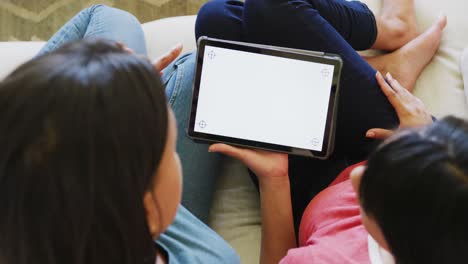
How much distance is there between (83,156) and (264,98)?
42 centimetres

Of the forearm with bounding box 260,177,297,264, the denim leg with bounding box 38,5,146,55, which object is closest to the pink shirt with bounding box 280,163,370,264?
the forearm with bounding box 260,177,297,264

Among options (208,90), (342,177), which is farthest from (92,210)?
(342,177)

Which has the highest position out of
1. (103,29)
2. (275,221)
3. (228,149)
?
(103,29)

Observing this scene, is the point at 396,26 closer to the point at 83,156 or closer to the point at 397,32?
the point at 397,32

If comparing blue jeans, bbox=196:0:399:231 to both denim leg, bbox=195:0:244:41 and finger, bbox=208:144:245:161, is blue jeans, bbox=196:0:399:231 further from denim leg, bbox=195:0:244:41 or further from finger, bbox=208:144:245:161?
finger, bbox=208:144:245:161

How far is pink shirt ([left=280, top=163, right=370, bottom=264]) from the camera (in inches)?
26.4

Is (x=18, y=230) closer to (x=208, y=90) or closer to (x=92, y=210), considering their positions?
(x=92, y=210)

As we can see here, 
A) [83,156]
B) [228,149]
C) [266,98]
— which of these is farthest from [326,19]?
[83,156]

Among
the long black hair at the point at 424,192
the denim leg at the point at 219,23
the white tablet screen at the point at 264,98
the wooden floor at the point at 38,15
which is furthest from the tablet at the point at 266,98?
the wooden floor at the point at 38,15

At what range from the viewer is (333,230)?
0.73m

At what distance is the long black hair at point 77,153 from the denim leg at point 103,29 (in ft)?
1.45

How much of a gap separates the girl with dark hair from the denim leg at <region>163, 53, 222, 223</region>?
12.5 inches

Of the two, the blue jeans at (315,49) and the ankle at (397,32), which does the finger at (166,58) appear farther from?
the ankle at (397,32)

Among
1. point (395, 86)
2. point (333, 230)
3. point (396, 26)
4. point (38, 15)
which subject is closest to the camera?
point (333, 230)
